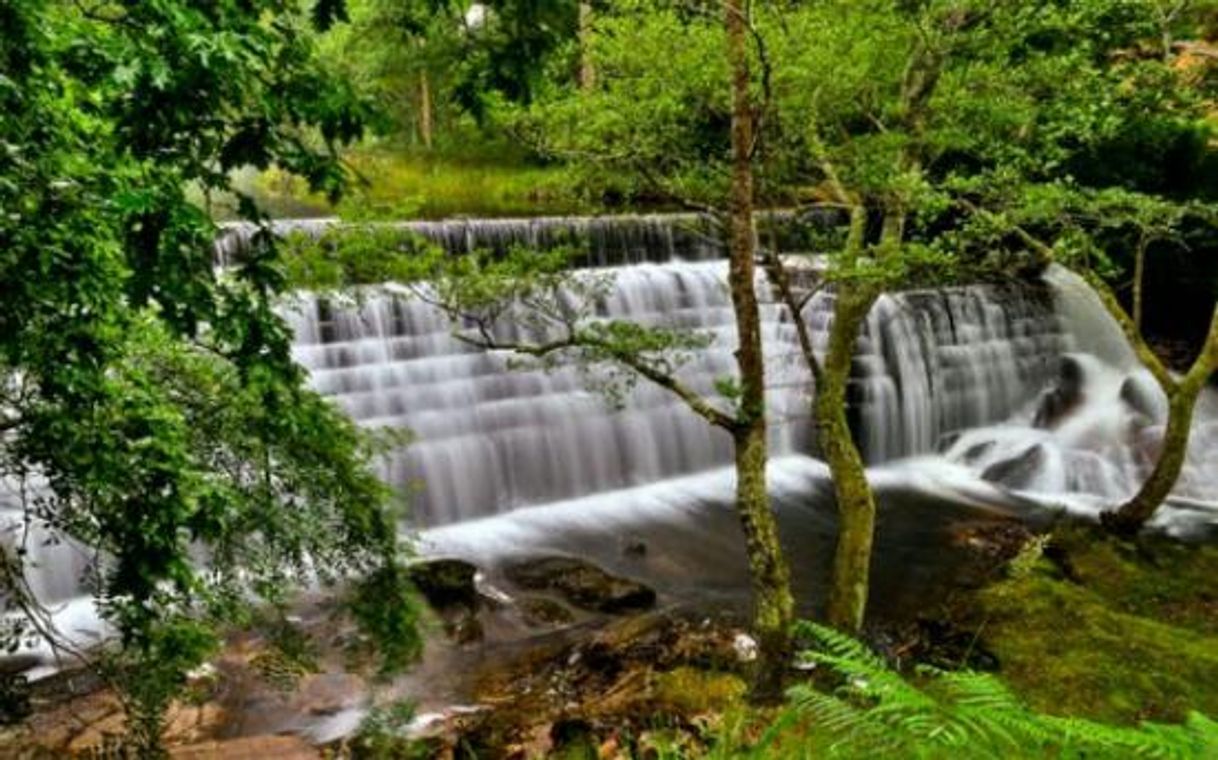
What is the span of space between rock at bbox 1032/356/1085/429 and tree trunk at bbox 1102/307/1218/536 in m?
4.58

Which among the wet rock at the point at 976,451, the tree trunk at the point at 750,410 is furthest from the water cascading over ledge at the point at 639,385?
the tree trunk at the point at 750,410

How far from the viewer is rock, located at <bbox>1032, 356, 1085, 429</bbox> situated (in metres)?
16.4

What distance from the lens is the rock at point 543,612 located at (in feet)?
32.0

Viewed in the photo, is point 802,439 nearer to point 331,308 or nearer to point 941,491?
point 941,491

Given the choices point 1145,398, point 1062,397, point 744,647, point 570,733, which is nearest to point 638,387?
point 744,647

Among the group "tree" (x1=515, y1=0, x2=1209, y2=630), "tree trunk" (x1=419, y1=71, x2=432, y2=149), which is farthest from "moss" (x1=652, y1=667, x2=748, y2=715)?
"tree trunk" (x1=419, y1=71, x2=432, y2=149)

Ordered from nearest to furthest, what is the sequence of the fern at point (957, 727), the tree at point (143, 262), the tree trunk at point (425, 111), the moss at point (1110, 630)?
1. the fern at point (957, 727)
2. the tree at point (143, 262)
3. the moss at point (1110, 630)
4. the tree trunk at point (425, 111)

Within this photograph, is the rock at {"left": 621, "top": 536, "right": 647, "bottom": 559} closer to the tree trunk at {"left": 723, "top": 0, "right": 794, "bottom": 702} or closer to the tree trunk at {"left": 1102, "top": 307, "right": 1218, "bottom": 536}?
the tree trunk at {"left": 723, "top": 0, "right": 794, "bottom": 702}

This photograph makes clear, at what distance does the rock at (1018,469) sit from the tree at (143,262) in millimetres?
12322

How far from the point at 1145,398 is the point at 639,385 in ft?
27.4

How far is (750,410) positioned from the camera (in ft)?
22.9

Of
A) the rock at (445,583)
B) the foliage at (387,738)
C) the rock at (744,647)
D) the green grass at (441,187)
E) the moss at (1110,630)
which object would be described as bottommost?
the moss at (1110,630)

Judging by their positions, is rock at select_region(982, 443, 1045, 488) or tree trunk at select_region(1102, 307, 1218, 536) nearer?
tree trunk at select_region(1102, 307, 1218, 536)

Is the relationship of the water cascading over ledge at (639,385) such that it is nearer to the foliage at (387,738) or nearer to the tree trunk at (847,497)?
the tree trunk at (847,497)
